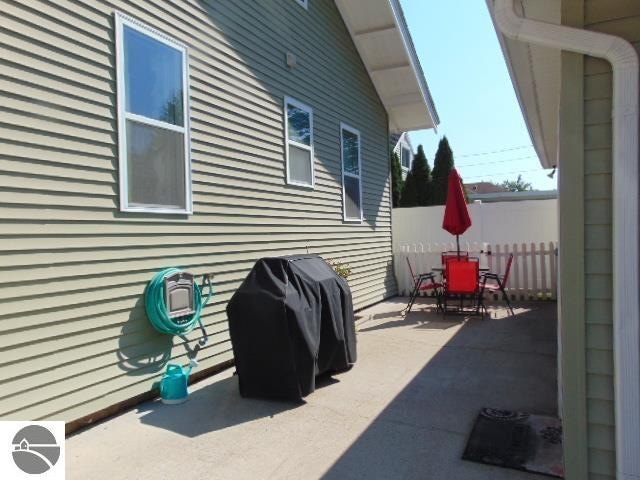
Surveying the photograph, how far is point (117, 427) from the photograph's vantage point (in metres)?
3.31

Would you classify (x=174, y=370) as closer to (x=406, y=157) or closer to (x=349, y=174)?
(x=349, y=174)

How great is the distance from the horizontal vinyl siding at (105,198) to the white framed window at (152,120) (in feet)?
0.31

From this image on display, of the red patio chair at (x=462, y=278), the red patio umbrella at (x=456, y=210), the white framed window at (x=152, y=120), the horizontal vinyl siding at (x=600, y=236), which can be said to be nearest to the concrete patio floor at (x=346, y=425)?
the horizontal vinyl siding at (x=600, y=236)

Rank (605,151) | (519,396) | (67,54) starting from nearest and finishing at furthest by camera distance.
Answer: (605,151) → (67,54) → (519,396)

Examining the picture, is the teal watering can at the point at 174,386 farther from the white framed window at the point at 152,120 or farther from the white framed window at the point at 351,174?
the white framed window at the point at 351,174

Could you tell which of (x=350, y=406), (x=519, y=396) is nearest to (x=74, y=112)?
(x=350, y=406)

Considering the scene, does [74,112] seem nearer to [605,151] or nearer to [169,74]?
[169,74]

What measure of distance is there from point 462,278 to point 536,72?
352cm

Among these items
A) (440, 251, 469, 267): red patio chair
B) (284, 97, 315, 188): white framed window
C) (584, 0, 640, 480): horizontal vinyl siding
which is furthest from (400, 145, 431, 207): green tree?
(584, 0, 640, 480): horizontal vinyl siding

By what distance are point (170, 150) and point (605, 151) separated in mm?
3267

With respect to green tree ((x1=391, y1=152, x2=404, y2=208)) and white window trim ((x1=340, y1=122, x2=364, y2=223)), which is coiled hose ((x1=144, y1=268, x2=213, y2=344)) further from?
green tree ((x1=391, y1=152, x2=404, y2=208))

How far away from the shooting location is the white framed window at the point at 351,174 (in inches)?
297

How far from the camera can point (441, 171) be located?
1484cm

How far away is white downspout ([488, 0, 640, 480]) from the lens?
82.8 inches
